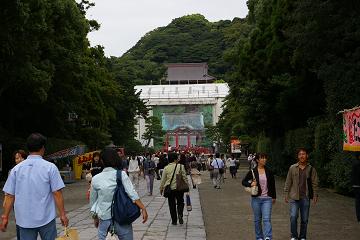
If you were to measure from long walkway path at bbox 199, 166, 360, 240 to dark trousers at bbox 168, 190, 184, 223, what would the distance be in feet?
2.16

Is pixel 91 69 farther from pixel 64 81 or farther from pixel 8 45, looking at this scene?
pixel 8 45

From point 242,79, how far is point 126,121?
78.7 feet

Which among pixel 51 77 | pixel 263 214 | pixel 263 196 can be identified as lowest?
pixel 263 214

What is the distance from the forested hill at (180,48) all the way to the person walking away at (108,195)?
117 meters

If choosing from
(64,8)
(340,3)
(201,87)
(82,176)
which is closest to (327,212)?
(340,3)

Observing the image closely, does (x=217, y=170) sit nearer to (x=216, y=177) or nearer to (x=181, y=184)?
(x=216, y=177)

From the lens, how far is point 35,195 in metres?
5.06

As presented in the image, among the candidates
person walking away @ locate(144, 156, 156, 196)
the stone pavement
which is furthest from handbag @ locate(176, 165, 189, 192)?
person walking away @ locate(144, 156, 156, 196)

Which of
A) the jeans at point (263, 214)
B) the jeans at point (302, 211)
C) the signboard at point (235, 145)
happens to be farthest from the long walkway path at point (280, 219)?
the signboard at point (235, 145)

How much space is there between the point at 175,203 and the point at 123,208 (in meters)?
5.38

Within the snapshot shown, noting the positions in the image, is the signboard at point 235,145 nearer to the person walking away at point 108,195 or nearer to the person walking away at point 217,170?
the person walking away at point 217,170

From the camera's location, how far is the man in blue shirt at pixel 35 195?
16.6 feet

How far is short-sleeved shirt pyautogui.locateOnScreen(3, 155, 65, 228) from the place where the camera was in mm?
5047

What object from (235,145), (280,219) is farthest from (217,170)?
(235,145)
